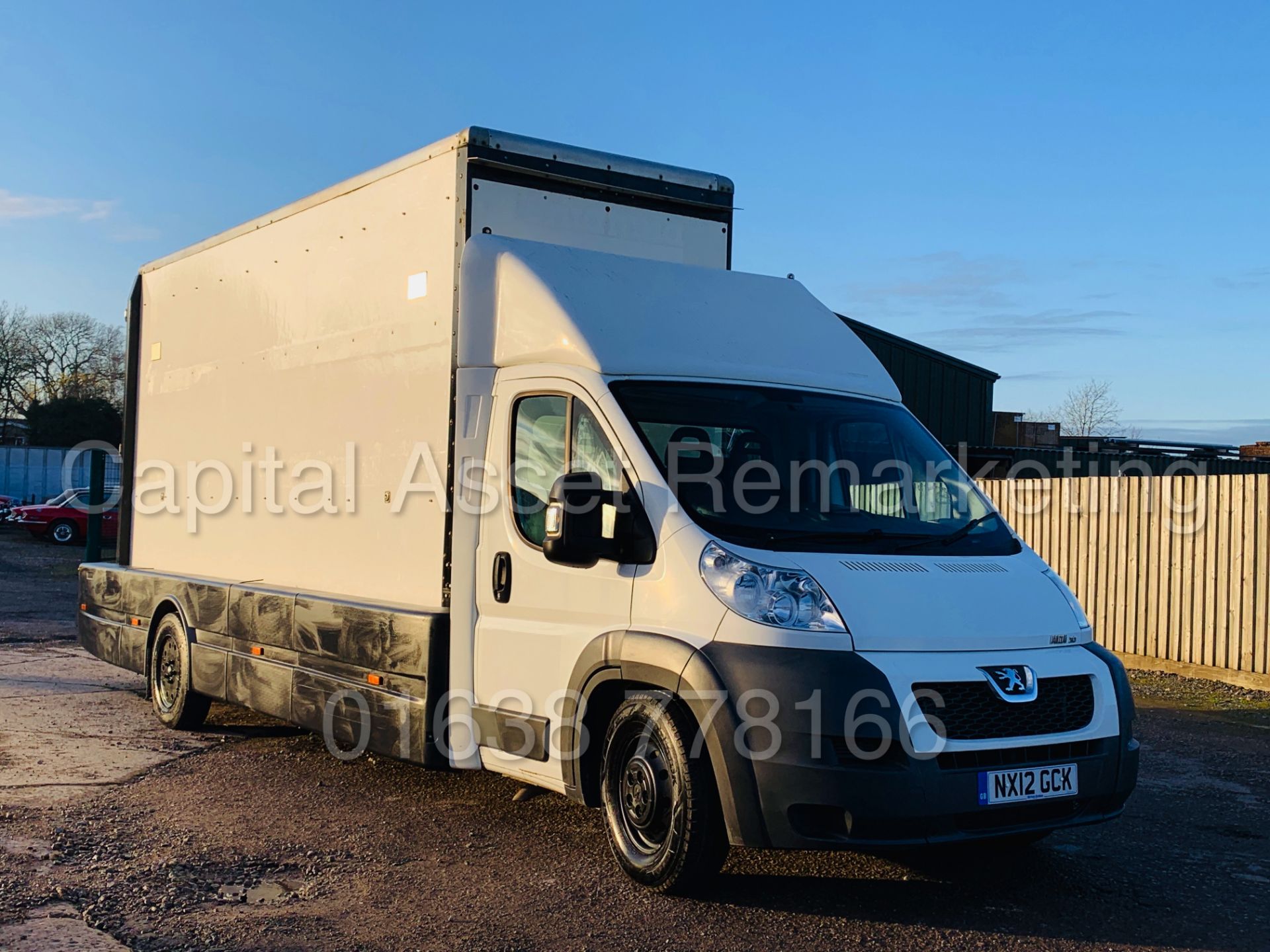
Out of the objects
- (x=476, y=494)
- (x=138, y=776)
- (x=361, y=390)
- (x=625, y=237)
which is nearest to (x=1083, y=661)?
(x=476, y=494)

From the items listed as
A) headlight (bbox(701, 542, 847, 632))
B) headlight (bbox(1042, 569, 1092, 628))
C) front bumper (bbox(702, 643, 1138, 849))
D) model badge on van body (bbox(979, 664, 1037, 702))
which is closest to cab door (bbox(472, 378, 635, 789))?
headlight (bbox(701, 542, 847, 632))

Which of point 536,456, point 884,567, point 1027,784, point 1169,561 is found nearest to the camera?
point 1027,784

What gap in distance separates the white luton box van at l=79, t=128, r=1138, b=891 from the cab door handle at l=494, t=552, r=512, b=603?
3 centimetres

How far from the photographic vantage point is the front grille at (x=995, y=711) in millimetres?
4824

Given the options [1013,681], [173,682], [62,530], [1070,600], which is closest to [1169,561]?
[1070,600]

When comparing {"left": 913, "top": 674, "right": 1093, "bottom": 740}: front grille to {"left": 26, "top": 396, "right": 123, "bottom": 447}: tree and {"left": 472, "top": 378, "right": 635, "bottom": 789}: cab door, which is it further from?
{"left": 26, "top": 396, "right": 123, "bottom": 447}: tree

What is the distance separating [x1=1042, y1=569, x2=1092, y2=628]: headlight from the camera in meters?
5.41

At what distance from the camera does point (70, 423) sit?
5741 centimetres

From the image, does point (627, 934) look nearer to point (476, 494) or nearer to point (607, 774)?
point (607, 774)

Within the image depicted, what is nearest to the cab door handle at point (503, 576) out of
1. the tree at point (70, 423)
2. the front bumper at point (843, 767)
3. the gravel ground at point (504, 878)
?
the gravel ground at point (504, 878)

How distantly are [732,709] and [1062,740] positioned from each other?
1319 mm

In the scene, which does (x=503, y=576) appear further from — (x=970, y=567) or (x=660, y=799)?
(x=970, y=567)

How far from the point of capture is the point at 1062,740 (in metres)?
5.02

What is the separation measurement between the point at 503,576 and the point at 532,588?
225 mm
